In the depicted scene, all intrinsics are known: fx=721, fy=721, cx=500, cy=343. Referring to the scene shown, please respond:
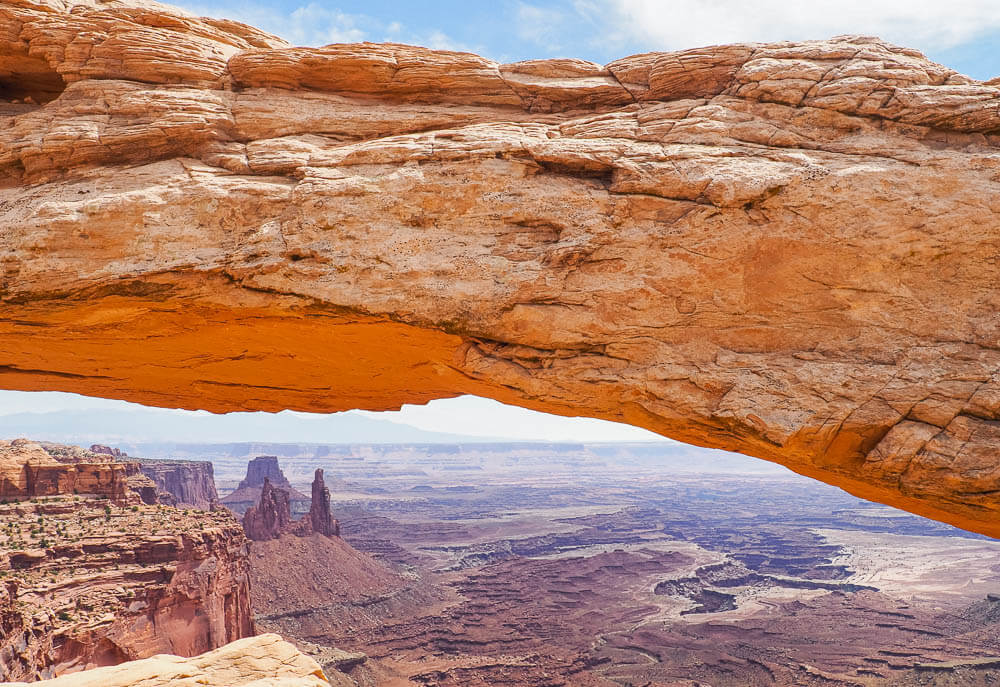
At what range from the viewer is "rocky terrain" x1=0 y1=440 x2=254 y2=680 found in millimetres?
25781

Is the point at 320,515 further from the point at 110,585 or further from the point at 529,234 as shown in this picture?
the point at 529,234

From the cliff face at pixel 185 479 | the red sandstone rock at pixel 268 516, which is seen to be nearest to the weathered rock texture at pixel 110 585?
the red sandstone rock at pixel 268 516

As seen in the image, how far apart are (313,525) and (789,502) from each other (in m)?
158

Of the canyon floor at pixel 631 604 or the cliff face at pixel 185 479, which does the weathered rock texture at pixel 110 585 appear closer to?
the canyon floor at pixel 631 604

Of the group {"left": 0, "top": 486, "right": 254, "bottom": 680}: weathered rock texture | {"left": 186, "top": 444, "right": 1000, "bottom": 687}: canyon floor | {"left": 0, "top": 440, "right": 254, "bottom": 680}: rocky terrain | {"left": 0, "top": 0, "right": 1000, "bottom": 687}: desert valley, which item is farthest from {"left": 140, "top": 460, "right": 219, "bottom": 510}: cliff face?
{"left": 0, "top": 0, "right": 1000, "bottom": 687}: desert valley

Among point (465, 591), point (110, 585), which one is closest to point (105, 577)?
point (110, 585)

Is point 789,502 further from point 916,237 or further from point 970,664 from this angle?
point 916,237

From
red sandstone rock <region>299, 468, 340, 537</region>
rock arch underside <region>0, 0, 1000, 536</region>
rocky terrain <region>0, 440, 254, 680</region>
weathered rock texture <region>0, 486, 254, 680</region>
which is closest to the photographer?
rock arch underside <region>0, 0, 1000, 536</region>

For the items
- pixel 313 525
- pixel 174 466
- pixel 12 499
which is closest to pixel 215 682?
pixel 12 499

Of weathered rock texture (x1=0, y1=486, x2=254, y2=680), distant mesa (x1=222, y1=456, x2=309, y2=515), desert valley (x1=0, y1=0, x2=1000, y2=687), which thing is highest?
desert valley (x1=0, y1=0, x2=1000, y2=687)

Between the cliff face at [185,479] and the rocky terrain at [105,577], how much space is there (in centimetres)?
5274

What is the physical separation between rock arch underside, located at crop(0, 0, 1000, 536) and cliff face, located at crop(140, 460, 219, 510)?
86902mm

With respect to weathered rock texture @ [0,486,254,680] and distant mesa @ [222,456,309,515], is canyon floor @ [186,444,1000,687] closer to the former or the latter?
distant mesa @ [222,456,309,515]

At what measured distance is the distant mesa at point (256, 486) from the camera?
108 metres
